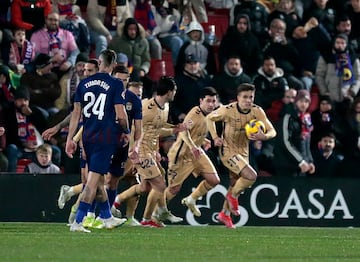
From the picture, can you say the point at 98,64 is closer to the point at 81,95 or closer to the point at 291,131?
the point at 81,95

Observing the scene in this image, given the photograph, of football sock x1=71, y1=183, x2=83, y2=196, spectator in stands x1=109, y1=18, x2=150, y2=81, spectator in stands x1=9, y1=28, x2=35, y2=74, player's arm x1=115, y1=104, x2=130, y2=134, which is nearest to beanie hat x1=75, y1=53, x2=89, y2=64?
spectator in stands x1=9, y1=28, x2=35, y2=74

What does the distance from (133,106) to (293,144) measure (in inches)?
244

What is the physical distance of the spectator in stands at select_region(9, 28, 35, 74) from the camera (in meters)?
23.2

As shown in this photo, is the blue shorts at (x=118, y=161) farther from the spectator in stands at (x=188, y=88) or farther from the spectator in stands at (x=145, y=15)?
the spectator in stands at (x=145, y=15)

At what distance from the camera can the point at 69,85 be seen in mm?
23047

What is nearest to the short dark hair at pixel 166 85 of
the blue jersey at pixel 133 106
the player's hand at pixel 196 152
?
the blue jersey at pixel 133 106

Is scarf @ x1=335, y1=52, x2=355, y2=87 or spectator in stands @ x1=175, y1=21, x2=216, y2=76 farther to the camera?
scarf @ x1=335, y1=52, x2=355, y2=87

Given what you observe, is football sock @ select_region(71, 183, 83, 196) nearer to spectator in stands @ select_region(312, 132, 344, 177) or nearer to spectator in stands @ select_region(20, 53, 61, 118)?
spectator in stands @ select_region(20, 53, 61, 118)

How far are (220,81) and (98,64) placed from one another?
6.26m

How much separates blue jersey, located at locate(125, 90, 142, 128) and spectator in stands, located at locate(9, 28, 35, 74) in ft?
15.1

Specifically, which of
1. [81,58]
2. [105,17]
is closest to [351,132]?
[105,17]

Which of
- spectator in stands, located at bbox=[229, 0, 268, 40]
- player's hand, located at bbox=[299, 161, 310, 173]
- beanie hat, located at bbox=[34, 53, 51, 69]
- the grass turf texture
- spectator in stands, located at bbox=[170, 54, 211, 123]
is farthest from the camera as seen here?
spectator in stands, located at bbox=[229, 0, 268, 40]

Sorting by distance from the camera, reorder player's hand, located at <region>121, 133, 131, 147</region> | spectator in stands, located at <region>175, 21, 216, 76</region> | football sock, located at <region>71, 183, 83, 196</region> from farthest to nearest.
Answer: spectator in stands, located at <region>175, 21, 216, 76</region>
football sock, located at <region>71, 183, 83, 196</region>
player's hand, located at <region>121, 133, 131, 147</region>

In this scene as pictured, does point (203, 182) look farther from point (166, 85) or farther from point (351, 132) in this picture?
point (351, 132)
